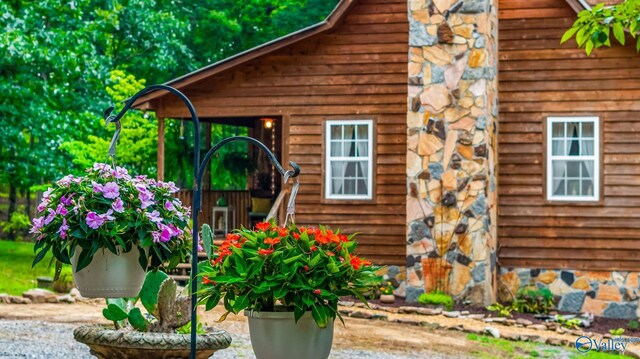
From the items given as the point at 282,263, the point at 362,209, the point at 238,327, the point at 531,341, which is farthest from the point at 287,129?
the point at 282,263

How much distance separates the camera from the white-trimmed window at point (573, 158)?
15.2m

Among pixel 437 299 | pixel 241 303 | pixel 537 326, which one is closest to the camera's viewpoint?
pixel 241 303

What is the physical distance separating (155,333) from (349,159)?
9.04 meters

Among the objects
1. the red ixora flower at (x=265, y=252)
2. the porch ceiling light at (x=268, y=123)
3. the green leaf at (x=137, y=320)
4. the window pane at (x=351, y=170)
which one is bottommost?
the green leaf at (x=137, y=320)

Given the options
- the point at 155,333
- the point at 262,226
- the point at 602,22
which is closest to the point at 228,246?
the point at 262,226

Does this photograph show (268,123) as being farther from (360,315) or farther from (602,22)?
(602,22)

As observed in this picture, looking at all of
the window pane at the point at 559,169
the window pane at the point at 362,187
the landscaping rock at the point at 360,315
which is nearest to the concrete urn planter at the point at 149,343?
the landscaping rock at the point at 360,315

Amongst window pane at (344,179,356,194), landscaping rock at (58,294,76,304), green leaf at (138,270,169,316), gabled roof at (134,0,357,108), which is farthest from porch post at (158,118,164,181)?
green leaf at (138,270,169,316)

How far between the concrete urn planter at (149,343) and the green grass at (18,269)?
27.5 ft

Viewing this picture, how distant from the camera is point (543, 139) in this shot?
15414 mm

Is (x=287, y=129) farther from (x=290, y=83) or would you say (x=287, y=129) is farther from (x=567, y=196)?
(x=567, y=196)

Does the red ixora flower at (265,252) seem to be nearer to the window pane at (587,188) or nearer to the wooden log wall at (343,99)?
the wooden log wall at (343,99)
